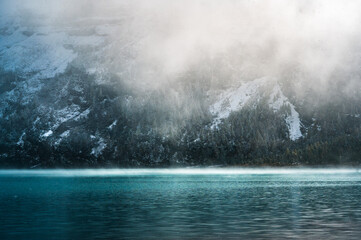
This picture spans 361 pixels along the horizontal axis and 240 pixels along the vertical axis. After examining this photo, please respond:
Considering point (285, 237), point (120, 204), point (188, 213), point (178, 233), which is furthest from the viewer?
point (120, 204)

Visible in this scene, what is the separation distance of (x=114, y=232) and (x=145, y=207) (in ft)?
95.6

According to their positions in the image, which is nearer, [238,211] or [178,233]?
[178,233]

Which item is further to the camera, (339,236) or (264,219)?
(264,219)

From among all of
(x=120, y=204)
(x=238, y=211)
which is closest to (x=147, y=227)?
(x=238, y=211)

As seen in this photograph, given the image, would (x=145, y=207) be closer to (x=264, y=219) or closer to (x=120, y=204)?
(x=120, y=204)

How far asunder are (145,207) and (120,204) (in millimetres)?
9642

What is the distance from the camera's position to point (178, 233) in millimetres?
53000

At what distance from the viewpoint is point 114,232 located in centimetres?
5403

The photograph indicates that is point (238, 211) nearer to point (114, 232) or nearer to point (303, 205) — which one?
point (303, 205)

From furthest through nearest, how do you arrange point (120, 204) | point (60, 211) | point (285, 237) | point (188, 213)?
point (120, 204) → point (60, 211) → point (188, 213) → point (285, 237)

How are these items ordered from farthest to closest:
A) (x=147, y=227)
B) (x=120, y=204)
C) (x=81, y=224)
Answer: (x=120, y=204) < (x=81, y=224) < (x=147, y=227)

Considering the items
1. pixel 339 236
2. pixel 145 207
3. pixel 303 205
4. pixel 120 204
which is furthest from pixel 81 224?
pixel 303 205

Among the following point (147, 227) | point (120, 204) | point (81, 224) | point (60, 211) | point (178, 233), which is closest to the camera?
point (178, 233)

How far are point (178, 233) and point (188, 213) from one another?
65.3ft
